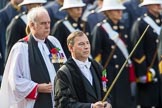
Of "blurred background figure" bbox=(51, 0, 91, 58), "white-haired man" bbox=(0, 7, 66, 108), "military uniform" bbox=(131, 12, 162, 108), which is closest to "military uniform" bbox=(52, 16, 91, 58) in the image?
"blurred background figure" bbox=(51, 0, 91, 58)

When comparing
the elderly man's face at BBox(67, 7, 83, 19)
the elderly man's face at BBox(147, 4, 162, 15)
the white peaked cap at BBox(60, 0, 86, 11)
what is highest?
the white peaked cap at BBox(60, 0, 86, 11)

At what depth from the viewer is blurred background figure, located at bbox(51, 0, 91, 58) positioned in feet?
42.2

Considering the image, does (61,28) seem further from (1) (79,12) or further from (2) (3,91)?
(2) (3,91)

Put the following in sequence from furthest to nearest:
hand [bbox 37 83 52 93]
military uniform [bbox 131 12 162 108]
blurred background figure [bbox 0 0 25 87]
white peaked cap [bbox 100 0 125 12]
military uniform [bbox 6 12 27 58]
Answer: blurred background figure [bbox 0 0 25 87] → military uniform [bbox 131 12 162 108] → white peaked cap [bbox 100 0 125 12] → military uniform [bbox 6 12 27 58] → hand [bbox 37 83 52 93]

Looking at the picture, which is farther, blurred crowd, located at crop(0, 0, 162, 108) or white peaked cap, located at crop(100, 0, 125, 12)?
white peaked cap, located at crop(100, 0, 125, 12)

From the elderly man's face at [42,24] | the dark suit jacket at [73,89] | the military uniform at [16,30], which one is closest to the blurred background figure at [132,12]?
the military uniform at [16,30]

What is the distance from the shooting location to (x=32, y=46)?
9367 millimetres

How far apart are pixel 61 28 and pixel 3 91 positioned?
12.1ft

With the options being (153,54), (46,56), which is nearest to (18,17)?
(153,54)

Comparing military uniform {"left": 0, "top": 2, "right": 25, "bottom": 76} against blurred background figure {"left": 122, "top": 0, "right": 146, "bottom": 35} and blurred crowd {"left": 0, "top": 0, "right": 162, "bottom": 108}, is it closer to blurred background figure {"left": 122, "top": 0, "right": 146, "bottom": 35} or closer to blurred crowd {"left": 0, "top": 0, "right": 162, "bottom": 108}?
blurred crowd {"left": 0, "top": 0, "right": 162, "bottom": 108}

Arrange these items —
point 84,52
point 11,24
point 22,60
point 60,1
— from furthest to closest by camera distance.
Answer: point 60,1 → point 11,24 → point 22,60 → point 84,52

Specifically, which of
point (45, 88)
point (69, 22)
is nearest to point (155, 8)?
point (69, 22)

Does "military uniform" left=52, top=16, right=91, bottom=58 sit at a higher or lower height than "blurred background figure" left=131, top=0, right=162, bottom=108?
higher

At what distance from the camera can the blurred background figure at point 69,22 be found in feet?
42.2
